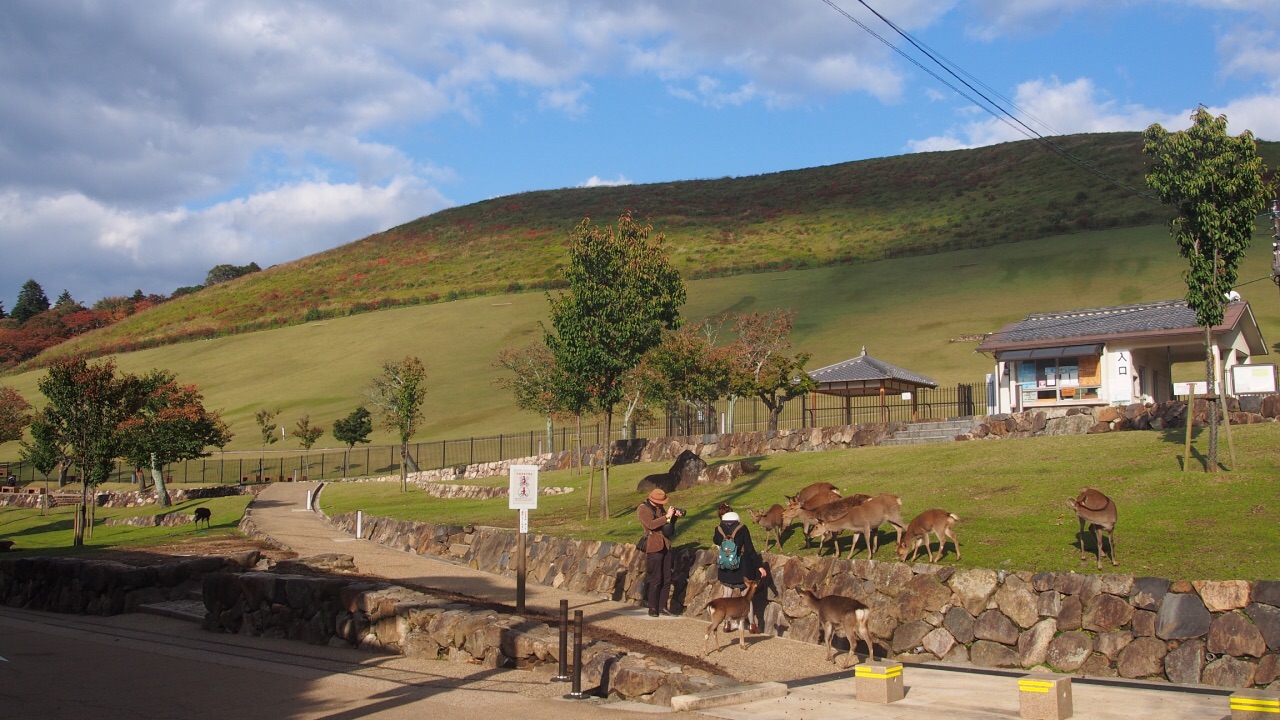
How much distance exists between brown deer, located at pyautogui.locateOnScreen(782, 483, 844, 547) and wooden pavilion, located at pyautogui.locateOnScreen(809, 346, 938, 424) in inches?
851

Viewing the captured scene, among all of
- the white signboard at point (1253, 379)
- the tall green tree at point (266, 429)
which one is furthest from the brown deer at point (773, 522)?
the tall green tree at point (266, 429)

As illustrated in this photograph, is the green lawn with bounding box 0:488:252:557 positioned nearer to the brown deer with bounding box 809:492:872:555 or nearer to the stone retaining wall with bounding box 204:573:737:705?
the stone retaining wall with bounding box 204:573:737:705

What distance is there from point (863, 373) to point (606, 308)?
635 inches

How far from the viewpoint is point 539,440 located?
181 feet

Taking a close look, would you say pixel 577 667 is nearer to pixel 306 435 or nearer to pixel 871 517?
pixel 871 517

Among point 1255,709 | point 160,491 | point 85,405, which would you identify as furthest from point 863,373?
point 160,491

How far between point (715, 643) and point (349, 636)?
5397 millimetres

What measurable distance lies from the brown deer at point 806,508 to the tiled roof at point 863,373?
2147 centimetres

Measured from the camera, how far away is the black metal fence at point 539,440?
158 feet

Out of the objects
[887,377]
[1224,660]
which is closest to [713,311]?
[887,377]

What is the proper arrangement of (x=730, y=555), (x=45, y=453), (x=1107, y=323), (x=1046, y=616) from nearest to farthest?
(x=1046, y=616) < (x=730, y=555) < (x=1107, y=323) < (x=45, y=453)

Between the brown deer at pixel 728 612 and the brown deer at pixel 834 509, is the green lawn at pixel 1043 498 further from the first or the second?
the brown deer at pixel 728 612

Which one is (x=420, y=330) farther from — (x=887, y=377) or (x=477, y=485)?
(x=887, y=377)

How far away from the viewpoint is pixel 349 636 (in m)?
15.4
